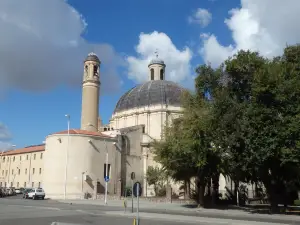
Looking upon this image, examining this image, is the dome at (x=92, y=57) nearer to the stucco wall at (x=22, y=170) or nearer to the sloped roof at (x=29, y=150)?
the sloped roof at (x=29, y=150)

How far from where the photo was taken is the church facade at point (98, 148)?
50.8 m

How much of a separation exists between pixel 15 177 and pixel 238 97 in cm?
6606

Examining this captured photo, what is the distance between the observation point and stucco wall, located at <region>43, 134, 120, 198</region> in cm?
5016

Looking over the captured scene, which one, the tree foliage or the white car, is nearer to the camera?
the tree foliage

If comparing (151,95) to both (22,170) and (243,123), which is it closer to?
(22,170)

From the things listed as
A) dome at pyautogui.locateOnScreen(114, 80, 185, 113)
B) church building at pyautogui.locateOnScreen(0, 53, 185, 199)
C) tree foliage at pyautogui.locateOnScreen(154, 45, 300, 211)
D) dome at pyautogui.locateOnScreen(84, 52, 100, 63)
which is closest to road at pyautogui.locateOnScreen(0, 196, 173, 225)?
tree foliage at pyautogui.locateOnScreen(154, 45, 300, 211)

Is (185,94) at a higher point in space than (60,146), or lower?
higher

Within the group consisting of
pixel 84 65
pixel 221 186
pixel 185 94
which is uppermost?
pixel 84 65

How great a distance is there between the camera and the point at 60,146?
51406mm

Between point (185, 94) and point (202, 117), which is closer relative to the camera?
point (202, 117)

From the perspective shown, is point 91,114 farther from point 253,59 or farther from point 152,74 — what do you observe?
point 253,59

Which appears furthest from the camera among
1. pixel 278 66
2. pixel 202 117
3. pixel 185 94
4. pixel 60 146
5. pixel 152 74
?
pixel 152 74

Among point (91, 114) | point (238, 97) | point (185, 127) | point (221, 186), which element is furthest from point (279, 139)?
point (91, 114)

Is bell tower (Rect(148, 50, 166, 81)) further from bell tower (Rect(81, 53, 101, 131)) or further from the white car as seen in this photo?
the white car
